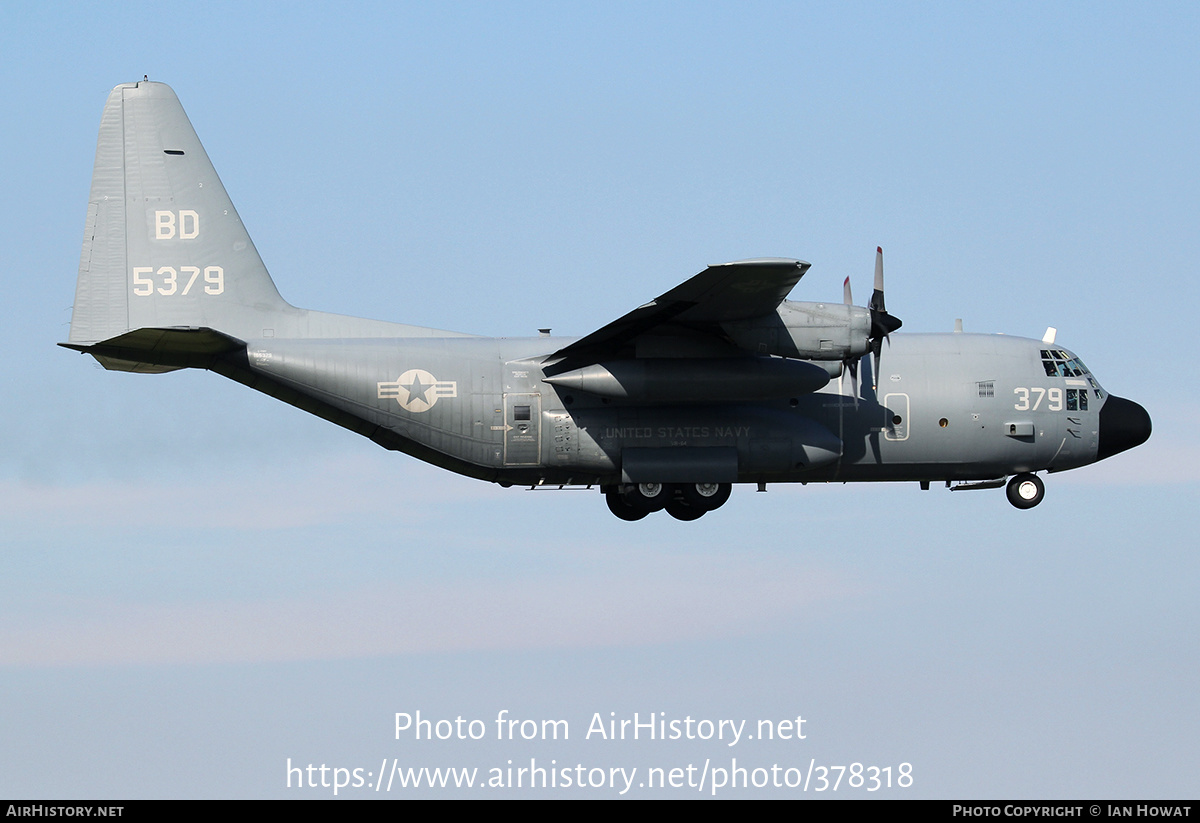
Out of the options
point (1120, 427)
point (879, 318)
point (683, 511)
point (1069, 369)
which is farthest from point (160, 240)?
point (1120, 427)

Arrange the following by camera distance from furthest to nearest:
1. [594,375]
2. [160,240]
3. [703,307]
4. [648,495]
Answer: [648,495] → [160,240] → [594,375] → [703,307]

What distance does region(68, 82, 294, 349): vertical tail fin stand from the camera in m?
26.0

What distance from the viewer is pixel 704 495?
1062 inches

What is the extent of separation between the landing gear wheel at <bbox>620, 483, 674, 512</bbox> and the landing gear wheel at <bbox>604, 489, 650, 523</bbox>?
0.60 ft

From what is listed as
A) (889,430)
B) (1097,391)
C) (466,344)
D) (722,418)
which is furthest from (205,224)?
(1097,391)

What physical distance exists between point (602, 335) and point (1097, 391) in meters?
9.13

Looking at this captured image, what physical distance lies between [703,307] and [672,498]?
426 centimetres

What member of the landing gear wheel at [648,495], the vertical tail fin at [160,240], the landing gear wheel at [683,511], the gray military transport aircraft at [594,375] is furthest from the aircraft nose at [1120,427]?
the vertical tail fin at [160,240]

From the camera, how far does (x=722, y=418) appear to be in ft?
86.3

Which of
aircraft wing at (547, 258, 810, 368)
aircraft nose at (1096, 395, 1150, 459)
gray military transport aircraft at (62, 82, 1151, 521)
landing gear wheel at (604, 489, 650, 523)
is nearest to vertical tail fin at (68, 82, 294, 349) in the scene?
gray military transport aircraft at (62, 82, 1151, 521)

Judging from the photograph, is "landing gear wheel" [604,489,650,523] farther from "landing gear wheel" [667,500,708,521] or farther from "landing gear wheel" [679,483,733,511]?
"landing gear wheel" [679,483,733,511]

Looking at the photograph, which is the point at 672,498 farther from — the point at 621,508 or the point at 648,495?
the point at 621,508

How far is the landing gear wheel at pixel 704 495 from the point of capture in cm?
2692

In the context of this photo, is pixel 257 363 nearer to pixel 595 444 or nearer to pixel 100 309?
pixel 100 309
